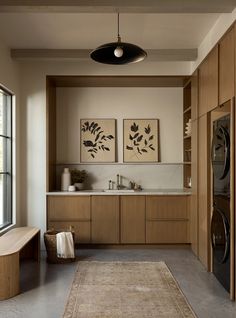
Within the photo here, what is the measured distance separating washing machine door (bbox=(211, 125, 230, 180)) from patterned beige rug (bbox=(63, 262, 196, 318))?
1288 millimetres

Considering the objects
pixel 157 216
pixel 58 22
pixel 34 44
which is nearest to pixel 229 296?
pixel 157 216

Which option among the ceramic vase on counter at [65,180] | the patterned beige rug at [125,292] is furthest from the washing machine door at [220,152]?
the ceramic vase on counter at [65,180]

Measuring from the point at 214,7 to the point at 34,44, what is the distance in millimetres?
2533

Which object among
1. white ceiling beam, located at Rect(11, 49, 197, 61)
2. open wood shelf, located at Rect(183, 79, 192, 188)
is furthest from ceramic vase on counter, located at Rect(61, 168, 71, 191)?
open wood shelf, located at Rect(183, 79, 192, 188)

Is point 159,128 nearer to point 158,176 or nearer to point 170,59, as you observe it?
point 158,176

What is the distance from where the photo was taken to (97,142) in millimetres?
6016

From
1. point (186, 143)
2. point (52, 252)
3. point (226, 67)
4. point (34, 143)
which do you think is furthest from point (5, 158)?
point (226, 67)

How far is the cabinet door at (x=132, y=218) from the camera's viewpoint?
17.8 feet

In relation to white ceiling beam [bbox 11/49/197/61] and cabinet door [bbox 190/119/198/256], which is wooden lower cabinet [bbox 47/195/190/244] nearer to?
cabinet door [bbox 190/119/198/256]

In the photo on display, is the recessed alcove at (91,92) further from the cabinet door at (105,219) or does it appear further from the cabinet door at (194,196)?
the cabinet door at (194,196)

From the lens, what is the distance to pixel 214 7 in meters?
3.31

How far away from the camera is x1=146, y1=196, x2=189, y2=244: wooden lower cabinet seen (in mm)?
5426

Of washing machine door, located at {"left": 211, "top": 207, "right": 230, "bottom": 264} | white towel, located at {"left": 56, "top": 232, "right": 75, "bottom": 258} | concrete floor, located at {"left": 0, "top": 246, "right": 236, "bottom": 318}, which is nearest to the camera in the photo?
concrete floor, located at {"left": 0, "top": 246, "right": 236, "bottom": 318}

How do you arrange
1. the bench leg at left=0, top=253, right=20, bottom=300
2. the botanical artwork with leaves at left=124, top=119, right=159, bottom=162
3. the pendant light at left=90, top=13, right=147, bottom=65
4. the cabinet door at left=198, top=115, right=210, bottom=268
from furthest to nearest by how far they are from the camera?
the botanical artwork with leaves at left=124, top=119, right=159, bottom=162
the cabinet door at left=198, top=115, right=210, bottom=268
the bench leg at left=0, top=253, right=20, bottom=300
the pendant light at left=90, top=13, right=147, bottom=65
